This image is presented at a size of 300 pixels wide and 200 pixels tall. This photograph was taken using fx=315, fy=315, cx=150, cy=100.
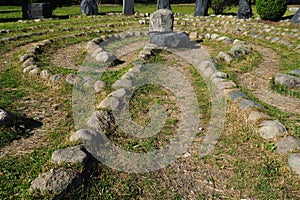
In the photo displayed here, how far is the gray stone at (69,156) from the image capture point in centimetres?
380

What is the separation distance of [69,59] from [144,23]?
7196 mm

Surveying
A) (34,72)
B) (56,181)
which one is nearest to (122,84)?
(34,72)

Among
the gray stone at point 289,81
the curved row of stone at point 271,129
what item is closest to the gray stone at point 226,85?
the curved row of stone at point 271,129

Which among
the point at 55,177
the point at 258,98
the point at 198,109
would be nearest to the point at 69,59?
the point at 198,109

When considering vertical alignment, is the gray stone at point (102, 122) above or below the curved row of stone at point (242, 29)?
below

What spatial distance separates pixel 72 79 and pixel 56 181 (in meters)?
3.88

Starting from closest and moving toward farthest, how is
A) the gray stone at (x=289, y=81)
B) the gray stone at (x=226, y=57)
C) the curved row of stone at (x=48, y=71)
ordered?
the gray stone at (x=289, y=81) → the curved row of stone at (x=48, y=71) → the gray stone at (x=226, y=57)

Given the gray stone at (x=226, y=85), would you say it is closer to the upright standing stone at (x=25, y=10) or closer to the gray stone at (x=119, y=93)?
the gray stone at (x=119, y=93)

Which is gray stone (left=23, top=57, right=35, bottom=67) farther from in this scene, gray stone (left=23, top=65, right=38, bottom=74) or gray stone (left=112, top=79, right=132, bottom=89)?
gray stone (left=112, top=79, right=132, bottom=89)

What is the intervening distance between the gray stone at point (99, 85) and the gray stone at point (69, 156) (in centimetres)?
256

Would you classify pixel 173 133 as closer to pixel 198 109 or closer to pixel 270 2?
pixel 198 109

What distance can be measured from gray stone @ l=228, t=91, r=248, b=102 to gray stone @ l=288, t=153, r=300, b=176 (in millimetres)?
1864

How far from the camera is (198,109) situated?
5.73m


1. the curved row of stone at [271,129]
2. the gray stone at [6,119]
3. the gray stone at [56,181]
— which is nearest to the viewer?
the gray stone at [56,181]
